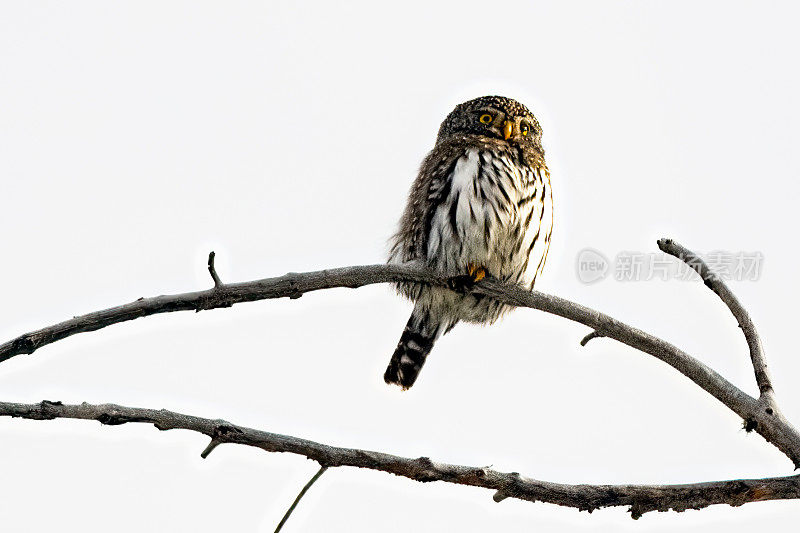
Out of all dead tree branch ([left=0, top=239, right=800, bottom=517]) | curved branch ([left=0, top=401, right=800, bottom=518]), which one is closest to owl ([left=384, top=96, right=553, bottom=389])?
dead tree branch ([left=0, top=239, right=800, bottom=517])

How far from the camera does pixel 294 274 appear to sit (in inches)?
160

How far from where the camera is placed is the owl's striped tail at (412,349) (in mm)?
6781

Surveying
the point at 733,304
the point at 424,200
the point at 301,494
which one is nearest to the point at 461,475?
the point at 301,494

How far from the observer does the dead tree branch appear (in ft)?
12.2

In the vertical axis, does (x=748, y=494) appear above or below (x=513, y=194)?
below

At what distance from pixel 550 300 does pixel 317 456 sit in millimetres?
1302

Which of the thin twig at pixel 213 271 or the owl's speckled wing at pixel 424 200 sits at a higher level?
the owl's speckled wing at pixel 424 200

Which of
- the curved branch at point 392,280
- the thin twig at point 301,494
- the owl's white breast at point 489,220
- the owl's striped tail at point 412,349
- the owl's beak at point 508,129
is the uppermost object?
the owl's beak at point 508,129

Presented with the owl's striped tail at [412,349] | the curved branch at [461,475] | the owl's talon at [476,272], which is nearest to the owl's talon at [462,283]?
the owl's talon at [476,272]

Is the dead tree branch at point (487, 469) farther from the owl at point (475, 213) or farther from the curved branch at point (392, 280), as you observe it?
the owl at point (475, 213)

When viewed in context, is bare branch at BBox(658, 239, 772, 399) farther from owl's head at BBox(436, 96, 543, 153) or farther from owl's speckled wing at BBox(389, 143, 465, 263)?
owl's head at BBox(436, 96, 543, 153)

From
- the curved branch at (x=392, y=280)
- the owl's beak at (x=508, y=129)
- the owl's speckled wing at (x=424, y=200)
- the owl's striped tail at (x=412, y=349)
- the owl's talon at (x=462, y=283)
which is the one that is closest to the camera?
the curved branch at (x=392, y=280)

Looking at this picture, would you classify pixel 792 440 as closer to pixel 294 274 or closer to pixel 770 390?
pixel 770 390

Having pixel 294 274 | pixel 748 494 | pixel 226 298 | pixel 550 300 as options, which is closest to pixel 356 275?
pixel 294 274
